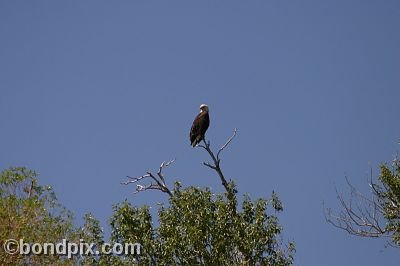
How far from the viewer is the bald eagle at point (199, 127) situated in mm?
25639

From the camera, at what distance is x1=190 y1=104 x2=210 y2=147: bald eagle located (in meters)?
25.6

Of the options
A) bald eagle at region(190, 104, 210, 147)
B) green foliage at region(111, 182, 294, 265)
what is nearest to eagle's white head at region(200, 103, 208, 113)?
bald eagle at region(190, 104, 210, 147)

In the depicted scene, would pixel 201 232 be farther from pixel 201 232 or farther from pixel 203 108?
pixel 203 108

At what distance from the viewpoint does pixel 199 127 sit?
26219 mm

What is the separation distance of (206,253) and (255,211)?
1854 mm

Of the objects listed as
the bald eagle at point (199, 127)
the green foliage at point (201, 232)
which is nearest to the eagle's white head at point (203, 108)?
the bald eagle at point (199, 127)

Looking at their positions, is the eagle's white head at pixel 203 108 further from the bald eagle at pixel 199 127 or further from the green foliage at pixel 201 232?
the green foliage at pixel 201 232

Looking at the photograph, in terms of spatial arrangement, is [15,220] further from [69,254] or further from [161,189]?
[161,189]

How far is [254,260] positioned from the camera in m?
19.9

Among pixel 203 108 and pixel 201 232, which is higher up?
pixel 203 108

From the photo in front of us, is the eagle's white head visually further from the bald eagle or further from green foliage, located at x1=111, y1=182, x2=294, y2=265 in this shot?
green foliage, located at x1=111, y1=182, x2=294, y2=265

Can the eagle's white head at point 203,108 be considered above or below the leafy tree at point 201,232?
above

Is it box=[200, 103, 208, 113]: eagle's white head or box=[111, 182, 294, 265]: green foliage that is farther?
box=[200, 103, 208, 113]: eagle's white head

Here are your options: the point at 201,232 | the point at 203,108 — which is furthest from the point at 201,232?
the point at 203,108
